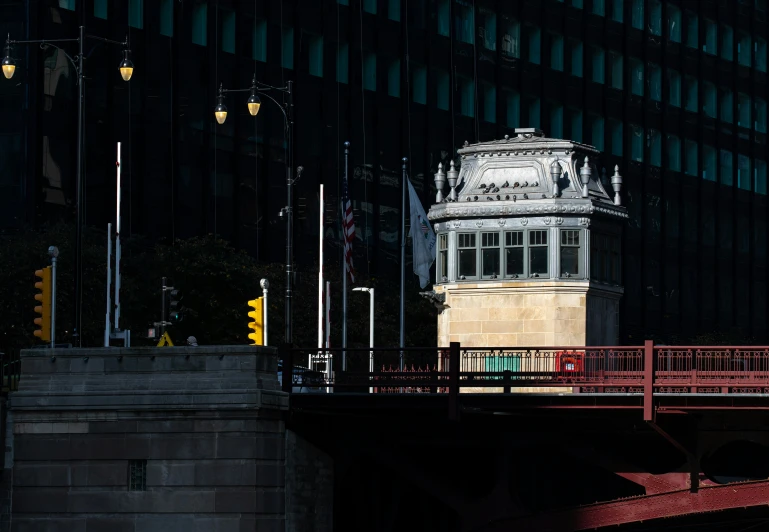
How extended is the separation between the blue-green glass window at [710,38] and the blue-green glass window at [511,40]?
69.7ft

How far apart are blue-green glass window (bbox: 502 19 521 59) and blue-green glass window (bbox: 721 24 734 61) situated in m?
23.6

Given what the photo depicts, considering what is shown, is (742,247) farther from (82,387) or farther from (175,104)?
(82,387)

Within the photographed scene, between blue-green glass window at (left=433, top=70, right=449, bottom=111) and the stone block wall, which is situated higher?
blue-green glass window at (left=433, top=70, right=449, bottom=111)

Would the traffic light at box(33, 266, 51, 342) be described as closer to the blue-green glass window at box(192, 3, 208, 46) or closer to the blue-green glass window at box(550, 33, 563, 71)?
the blue-green glass window at box(192, 3, 208, 46)

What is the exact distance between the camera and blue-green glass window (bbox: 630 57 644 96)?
12556 centimetres

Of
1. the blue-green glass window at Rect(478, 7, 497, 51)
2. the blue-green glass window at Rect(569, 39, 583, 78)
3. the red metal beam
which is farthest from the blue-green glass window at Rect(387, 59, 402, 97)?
the red metal beam

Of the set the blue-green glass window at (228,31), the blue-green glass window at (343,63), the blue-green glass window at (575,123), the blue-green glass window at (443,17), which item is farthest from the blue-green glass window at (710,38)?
the blue-green glass window at (228,31)

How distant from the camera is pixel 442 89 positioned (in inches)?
4294

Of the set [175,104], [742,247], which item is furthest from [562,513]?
[742,247]

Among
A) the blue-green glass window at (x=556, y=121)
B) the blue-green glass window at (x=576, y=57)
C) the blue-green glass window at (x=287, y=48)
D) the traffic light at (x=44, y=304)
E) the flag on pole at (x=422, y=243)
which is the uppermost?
the blue-green glass window at (x=576, y=57)

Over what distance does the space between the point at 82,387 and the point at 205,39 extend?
45063 millimetres

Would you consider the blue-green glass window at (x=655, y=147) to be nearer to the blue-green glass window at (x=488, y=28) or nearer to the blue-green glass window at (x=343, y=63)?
the blue-green glass window at (x=488, y=28)

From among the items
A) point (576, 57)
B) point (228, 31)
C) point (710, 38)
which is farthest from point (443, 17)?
point (710, 38)

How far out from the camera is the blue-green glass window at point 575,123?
4683 inches
